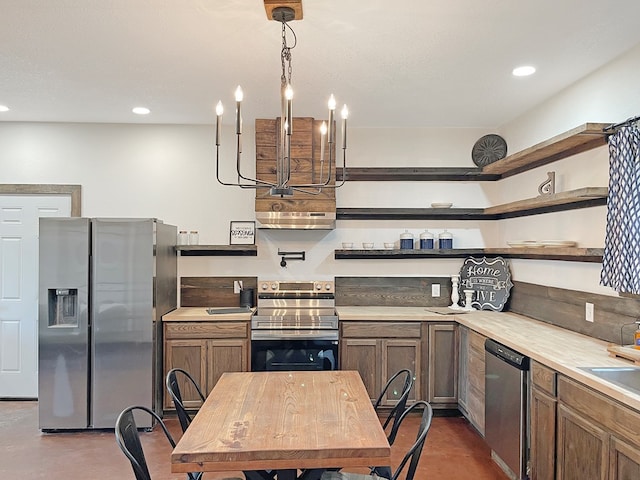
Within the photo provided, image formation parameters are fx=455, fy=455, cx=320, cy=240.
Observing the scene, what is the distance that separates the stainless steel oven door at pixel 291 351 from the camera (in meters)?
3.88

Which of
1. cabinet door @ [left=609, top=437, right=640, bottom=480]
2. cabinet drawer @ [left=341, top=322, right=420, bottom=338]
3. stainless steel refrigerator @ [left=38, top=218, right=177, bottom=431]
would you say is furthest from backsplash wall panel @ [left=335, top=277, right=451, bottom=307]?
cabinet door @ [left=609, top=437, right=640, bottom=480]

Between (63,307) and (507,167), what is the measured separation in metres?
3.96

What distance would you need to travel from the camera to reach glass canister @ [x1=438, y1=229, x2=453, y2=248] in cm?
446

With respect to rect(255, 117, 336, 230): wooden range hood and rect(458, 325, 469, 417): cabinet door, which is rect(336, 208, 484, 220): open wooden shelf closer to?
rect(255, 117, 336, 230): wooden range hood

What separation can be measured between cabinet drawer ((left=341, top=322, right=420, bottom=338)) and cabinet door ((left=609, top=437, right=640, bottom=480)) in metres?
2.10

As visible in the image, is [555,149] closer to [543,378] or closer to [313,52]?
[543,378]

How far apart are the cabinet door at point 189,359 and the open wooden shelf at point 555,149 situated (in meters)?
2.98

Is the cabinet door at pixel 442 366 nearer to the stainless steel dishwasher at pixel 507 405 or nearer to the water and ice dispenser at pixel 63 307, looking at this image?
the stainless steel dishwasher at pixel 507 405

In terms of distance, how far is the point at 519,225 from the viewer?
4.14 metres

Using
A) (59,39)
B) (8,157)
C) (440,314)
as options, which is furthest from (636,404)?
(8,157)

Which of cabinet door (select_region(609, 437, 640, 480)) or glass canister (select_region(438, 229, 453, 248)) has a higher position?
glass canister (select_region(438, 229, 453, 248))

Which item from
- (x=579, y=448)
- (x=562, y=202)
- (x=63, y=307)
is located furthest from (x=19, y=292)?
(x=562, y=202)

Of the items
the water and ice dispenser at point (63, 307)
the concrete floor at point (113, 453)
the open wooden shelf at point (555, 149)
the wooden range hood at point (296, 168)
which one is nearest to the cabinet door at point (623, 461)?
the concrete floor at point (113, 453)

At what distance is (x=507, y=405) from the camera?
112 inches
